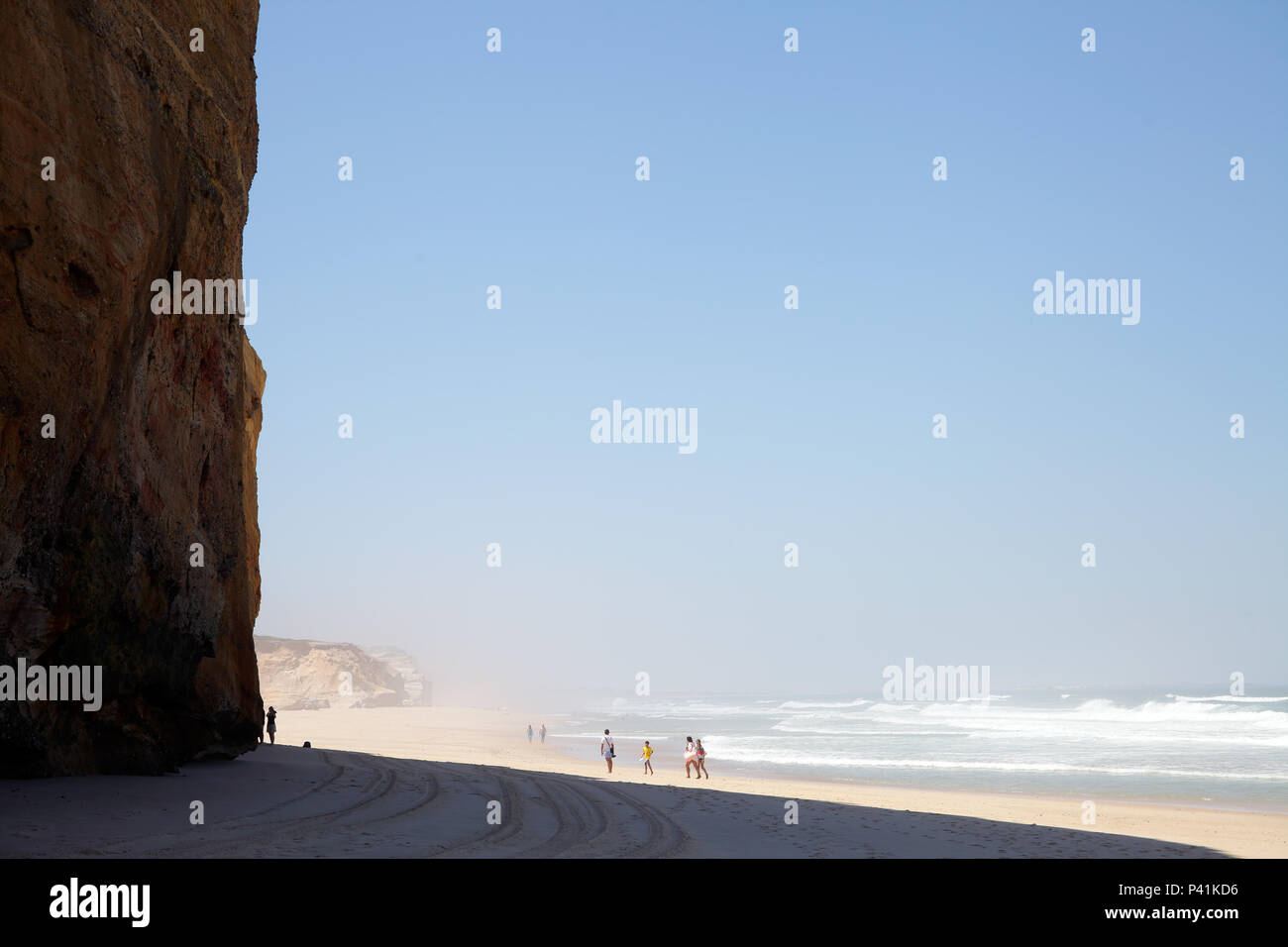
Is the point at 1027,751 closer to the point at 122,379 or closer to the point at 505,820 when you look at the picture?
the point at 505,820

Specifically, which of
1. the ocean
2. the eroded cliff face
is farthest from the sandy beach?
the ocean

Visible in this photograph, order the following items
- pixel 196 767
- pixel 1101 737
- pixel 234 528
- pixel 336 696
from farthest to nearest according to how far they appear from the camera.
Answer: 1. pixel 336 696
2. pixel 1101 737
3. pixel 234 528
4. pixel 196 767

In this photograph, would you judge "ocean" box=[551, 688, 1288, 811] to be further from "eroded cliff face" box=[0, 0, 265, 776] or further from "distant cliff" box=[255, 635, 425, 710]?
"distant cliff" box=[255, 635, 425, 710]

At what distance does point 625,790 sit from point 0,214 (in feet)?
45.2

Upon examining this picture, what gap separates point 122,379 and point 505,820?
8.14 metres

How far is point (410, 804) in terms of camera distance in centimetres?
1300

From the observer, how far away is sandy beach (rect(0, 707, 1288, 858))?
9.51 meters

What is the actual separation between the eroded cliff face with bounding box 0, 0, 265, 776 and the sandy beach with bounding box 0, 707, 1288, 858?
1.48 m

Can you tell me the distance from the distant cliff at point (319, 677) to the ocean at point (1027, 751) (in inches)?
1324

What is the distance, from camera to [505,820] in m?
12.2

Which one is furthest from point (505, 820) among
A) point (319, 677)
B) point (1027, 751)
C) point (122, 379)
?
point (319, 677)

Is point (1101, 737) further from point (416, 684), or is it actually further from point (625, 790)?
point (416, 684)
